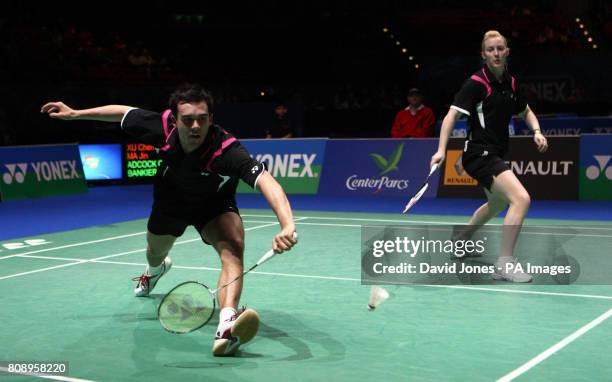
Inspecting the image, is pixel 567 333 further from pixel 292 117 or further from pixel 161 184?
pixel 292 117

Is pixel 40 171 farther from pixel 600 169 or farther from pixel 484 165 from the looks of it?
pixel 484 165

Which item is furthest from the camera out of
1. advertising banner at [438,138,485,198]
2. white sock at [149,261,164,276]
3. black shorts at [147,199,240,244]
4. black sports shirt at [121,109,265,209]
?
advertising banner at [438,138,485,198]

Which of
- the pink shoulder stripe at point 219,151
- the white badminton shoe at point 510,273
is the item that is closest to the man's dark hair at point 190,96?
the pink shoulder stripe at point 219,151

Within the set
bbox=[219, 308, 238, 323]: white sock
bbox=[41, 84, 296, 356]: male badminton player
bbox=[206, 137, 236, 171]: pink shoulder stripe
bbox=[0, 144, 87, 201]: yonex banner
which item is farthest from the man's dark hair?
bbox=[0, 144, 87, 201]: yonex banner

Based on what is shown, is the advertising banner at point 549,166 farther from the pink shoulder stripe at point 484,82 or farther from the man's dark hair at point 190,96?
the man's dark hair at point 190,96

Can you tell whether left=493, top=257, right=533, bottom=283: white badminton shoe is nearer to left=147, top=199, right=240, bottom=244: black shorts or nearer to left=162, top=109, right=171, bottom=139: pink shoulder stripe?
left=147, top=199, right=240, bottom=244: black shorts

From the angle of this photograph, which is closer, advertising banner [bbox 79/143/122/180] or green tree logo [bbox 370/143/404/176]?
green tree logo [bbox 370/143/404/176]

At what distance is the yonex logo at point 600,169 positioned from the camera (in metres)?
12.5

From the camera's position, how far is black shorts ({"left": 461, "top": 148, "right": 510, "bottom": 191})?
689 cm

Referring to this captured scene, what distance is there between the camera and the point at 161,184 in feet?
18.0

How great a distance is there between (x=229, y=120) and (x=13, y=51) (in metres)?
5.27

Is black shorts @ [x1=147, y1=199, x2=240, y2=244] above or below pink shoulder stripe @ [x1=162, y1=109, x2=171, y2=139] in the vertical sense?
below

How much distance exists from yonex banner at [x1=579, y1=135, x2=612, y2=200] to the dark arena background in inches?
1.1

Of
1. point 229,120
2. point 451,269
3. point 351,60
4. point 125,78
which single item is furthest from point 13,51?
point 451,269
